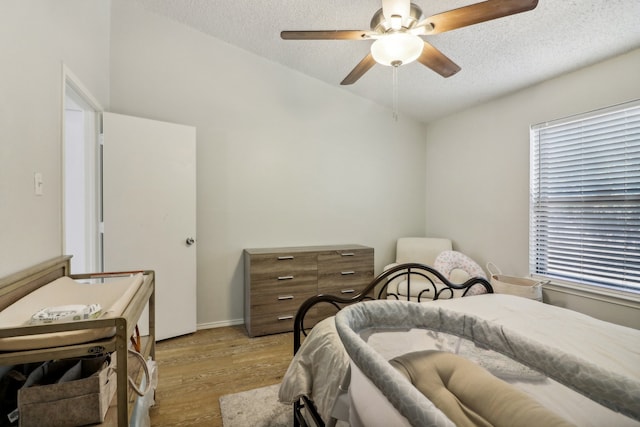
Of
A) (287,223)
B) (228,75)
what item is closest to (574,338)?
(287,223)

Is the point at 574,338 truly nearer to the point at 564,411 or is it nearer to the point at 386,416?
the point at 564,411

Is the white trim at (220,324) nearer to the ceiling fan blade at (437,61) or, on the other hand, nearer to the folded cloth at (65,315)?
the folded cloth at (65,315)

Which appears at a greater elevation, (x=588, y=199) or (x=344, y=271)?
(x=588, y=199)

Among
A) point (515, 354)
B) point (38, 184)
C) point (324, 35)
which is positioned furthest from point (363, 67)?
point (38, 184)

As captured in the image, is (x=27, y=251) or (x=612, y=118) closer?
(x=27, y=251)

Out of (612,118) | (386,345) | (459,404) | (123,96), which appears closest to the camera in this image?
(459,404)

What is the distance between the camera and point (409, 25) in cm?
153

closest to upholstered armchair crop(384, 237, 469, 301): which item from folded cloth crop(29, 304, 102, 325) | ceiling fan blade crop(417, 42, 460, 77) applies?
ceiling fan blade crop(417, 42, 460, 77)

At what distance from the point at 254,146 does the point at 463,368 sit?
2.80 m

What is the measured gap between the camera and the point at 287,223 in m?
3.30

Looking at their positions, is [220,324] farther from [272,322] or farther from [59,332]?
[59,332]

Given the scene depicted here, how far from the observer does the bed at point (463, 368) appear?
763mm

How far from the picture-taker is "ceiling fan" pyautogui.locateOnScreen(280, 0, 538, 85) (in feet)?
4.39

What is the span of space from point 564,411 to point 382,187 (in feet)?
10.1
